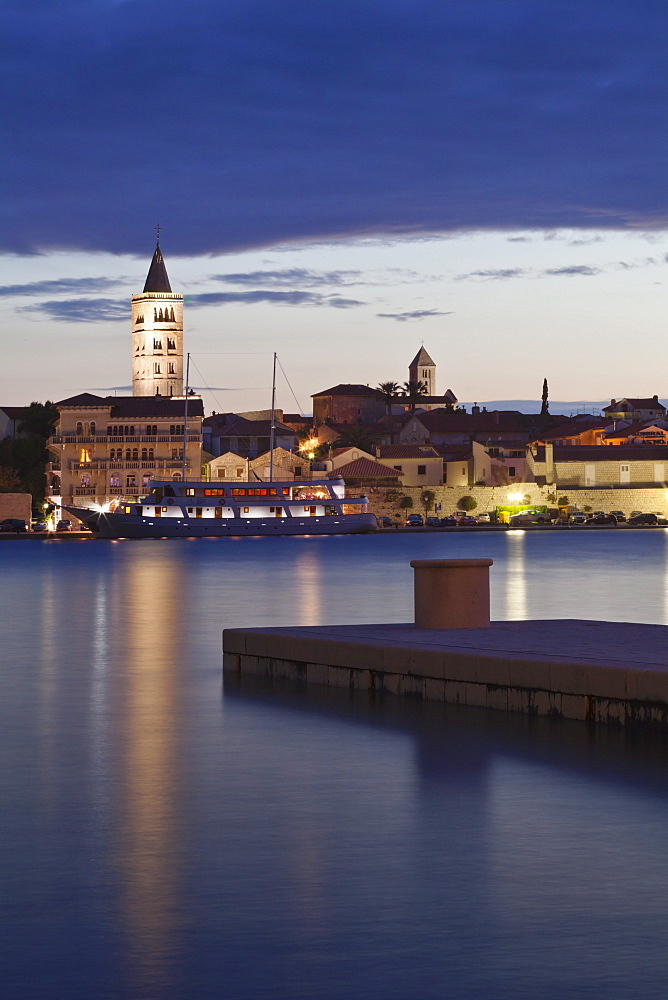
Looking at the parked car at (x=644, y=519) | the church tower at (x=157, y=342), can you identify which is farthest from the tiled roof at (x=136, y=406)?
the church tower at (x=157, y=342)

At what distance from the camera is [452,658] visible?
1501 cm

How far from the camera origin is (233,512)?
371ft

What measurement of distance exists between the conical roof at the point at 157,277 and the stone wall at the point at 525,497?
62349mm

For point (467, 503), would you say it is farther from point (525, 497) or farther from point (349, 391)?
point (349, 391)

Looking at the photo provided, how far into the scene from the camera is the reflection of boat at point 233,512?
4382 inches

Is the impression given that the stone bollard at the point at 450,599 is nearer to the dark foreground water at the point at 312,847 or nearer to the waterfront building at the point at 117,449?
the dark foreground water at the point at 312,847

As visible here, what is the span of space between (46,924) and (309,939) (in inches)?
57.2

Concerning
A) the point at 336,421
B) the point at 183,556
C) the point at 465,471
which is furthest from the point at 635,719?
the point at 336,421

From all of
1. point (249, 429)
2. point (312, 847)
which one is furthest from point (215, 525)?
point (312, 847)

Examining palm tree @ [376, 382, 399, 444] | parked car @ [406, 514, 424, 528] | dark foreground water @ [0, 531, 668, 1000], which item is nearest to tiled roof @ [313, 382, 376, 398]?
palm tree @ [376, 382, 399, 444]

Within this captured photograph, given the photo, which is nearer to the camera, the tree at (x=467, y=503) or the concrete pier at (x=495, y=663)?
the concrete pier at (x=495, y=663)

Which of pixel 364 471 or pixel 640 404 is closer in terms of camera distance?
pixel 364 471

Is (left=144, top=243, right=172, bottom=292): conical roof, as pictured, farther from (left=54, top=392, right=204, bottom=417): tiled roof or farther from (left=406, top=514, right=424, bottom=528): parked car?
(left=406, top=514, right=424, bottom=528): parked car

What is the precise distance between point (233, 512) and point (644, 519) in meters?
38.2
